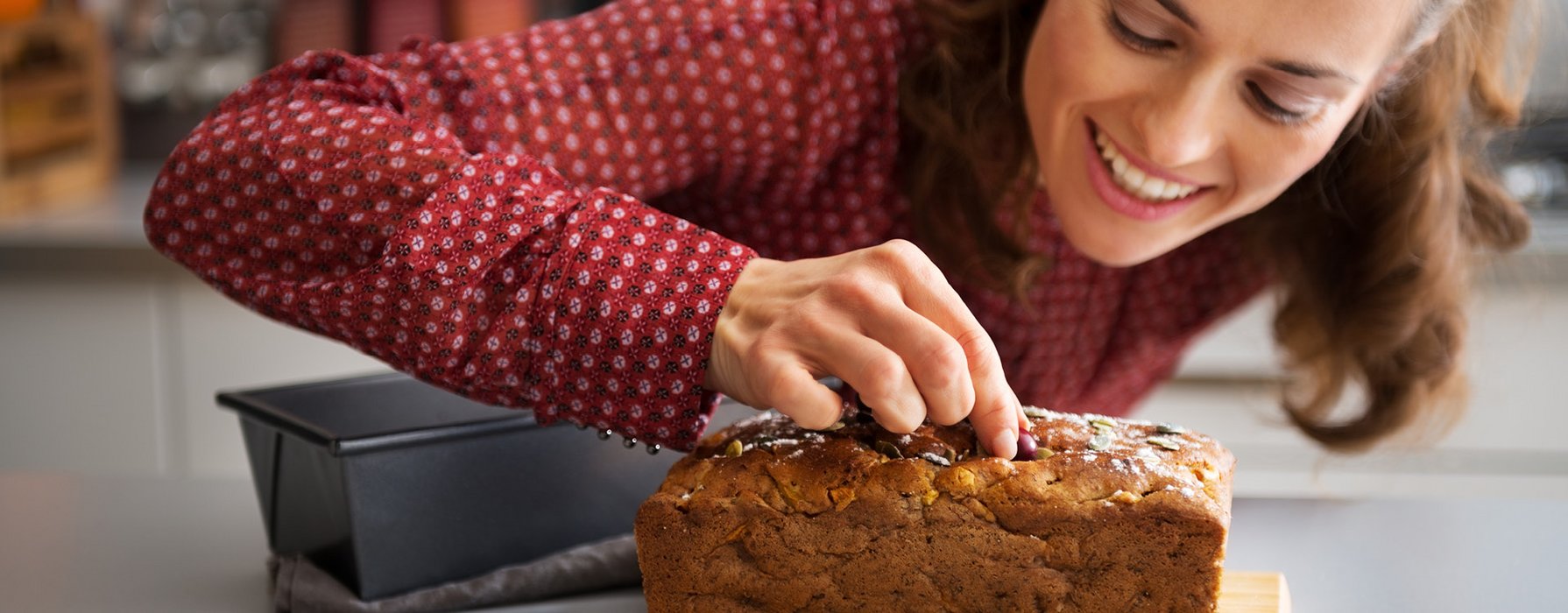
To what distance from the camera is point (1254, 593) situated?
0.93 m

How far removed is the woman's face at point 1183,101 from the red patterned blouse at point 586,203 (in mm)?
209

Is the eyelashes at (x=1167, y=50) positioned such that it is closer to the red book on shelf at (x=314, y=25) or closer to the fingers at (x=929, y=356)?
the fingers at (x=929, y=356)

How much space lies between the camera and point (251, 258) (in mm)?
975

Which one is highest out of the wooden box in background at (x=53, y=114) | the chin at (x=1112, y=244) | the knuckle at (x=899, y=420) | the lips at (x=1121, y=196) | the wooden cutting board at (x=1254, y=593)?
the wooden box in background at (x=53, y=114)

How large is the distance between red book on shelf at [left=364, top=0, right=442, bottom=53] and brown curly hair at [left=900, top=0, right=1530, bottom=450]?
5.56 feet

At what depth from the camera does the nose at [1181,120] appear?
3.19ft

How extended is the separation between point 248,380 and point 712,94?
141 centimetres

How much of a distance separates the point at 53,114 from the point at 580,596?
201 centimetres

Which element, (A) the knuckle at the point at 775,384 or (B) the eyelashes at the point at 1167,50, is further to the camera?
(B) the eyelashes at the point at 1167,50

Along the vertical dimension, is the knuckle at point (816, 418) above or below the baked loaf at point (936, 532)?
above

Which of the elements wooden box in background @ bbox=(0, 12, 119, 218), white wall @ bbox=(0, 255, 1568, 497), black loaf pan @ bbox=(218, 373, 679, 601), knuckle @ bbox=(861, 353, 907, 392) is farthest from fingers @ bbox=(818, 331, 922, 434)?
wooden box in background @ bbox=(0, 12, 119, 218)

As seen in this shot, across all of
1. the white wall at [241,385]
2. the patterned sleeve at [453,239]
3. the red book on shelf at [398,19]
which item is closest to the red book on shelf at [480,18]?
the red book on shelf at [398,19]

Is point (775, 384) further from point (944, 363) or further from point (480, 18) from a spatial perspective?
point (480, 18)

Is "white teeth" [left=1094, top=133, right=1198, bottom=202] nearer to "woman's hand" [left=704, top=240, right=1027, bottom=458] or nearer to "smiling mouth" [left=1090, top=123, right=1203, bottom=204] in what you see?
"smiling mouth" [left=1090, top=123, right=1203, bottom=204]
